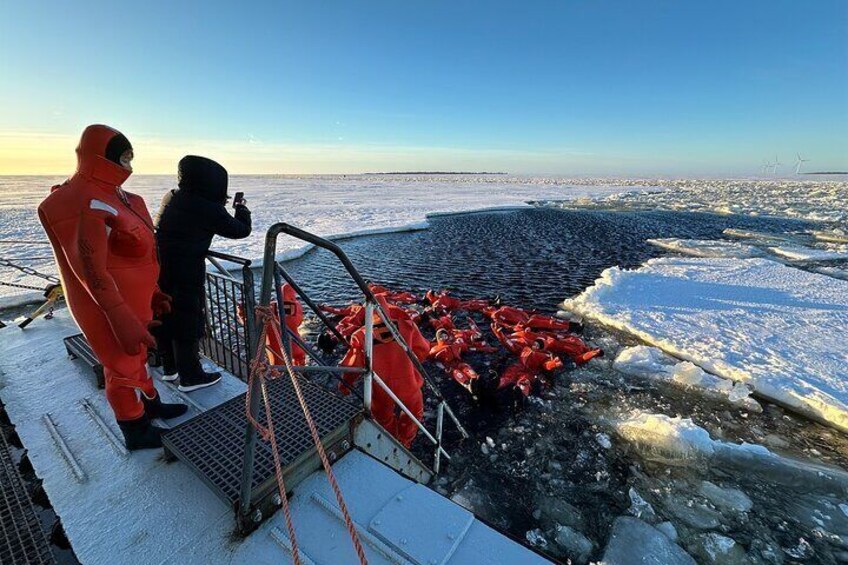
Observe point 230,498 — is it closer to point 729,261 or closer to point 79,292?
point 79,292

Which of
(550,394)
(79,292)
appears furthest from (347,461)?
(550,394)

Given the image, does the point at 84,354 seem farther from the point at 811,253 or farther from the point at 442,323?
the point at 811,253

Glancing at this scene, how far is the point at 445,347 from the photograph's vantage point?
22.3 feet

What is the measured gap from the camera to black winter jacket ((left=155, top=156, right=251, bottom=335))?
9.84ft

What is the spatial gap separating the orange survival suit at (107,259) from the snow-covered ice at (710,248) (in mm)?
18282

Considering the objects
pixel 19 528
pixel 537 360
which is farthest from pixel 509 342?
→ pixel 19 528

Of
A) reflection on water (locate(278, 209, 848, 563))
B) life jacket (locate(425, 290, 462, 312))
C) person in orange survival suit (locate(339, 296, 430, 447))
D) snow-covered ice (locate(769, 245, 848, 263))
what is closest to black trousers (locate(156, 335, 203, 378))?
person in orange survival suit (locate(339, 296, 430, 447))

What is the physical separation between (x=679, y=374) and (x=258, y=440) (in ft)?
20.1

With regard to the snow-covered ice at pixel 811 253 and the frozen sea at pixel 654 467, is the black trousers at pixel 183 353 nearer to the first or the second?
the frozen sea at pixel 654 467

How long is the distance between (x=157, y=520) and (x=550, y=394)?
16.2 ft

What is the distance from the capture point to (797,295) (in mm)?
9586

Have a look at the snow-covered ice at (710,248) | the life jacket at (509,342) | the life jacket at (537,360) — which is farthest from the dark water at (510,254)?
the life jacket at (537,360)

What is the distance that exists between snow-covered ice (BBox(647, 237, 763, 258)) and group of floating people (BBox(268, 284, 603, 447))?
438 inches

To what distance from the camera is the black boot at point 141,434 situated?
269 centimetres
